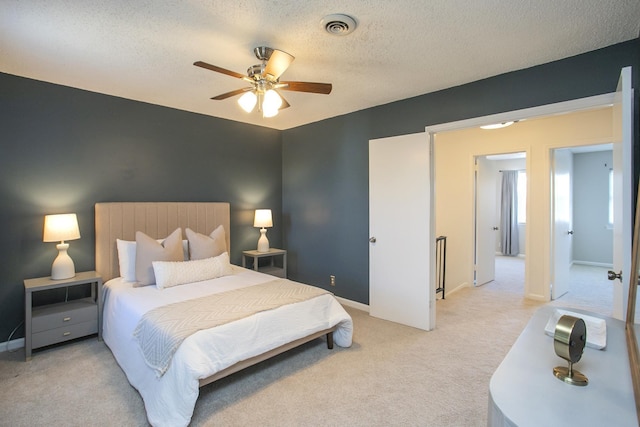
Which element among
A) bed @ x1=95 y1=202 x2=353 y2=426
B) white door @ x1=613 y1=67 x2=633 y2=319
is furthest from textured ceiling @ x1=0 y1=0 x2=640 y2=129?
bed @ x1=95 y1=202 x2=353 y2=426

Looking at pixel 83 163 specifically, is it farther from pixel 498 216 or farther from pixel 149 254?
pixel 498 216

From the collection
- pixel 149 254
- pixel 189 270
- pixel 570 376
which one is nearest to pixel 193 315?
pixel 189 270

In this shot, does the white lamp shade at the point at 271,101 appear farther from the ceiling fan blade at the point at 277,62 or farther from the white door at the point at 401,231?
the white door at the point at 401,231

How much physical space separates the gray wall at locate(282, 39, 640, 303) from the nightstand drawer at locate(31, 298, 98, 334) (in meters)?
2.70

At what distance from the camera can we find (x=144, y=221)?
3568 millimetres

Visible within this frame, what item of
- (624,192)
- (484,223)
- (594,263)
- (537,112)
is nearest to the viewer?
(624,192)

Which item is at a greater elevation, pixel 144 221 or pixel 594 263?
pixel 144 221

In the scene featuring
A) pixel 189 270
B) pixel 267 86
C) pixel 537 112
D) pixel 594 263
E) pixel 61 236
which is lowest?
pixel 594 263

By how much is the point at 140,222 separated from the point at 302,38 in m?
2.69

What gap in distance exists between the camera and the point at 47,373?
252cm

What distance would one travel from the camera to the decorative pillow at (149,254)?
3.01 metres

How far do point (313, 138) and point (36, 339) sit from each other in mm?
3779

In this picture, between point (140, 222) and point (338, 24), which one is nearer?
point (338, 24)

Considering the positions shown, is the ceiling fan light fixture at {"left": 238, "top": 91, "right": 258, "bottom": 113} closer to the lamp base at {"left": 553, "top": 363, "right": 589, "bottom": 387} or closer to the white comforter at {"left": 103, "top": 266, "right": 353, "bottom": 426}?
the white comforter at {"left": 103, "top": 266, "right": 353, "bottom": 426}
